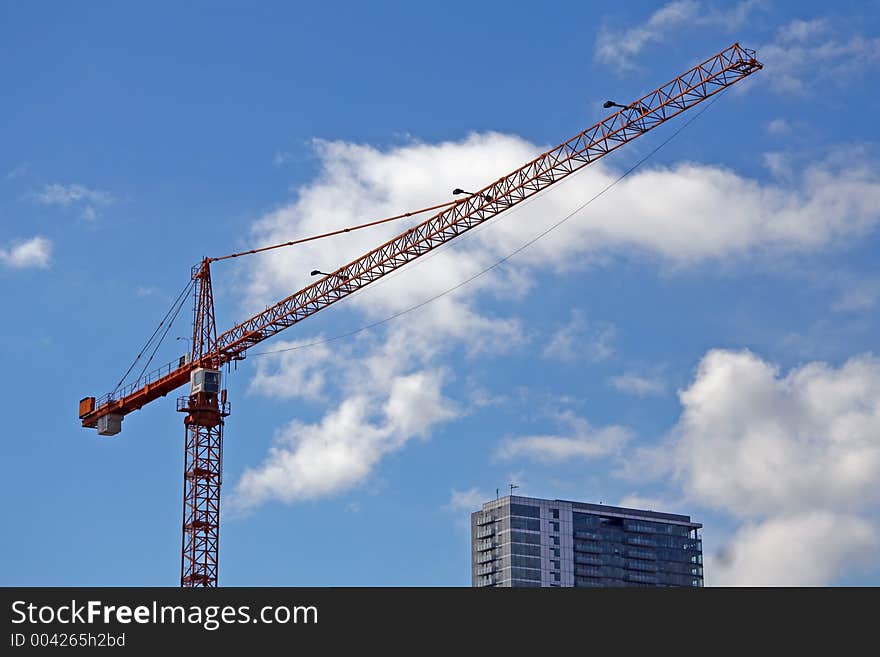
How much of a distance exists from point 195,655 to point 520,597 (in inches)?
495

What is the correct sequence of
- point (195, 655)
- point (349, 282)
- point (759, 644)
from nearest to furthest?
point (195, 655)
point (759, 644)
point (349, 282)

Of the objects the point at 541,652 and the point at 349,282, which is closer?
the point at 541,652

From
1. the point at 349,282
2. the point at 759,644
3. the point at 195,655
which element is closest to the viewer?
the point at 195,655

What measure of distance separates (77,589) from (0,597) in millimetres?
3060

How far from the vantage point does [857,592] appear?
5897 centimetres

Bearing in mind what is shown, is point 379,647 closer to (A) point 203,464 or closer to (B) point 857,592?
(B) point 857,592

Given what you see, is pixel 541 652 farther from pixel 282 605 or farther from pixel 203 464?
pixel 203 464

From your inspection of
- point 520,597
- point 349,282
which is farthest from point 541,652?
point 349,282

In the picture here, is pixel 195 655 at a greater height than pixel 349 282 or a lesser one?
lesser

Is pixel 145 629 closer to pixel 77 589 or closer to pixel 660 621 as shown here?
pixel 77 589

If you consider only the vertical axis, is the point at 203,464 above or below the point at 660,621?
above

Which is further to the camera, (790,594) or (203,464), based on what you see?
(203,464)

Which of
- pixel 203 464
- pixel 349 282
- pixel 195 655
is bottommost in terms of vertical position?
pixel 195 655

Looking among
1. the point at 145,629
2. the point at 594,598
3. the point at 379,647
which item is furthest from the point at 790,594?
the point at 145,629
